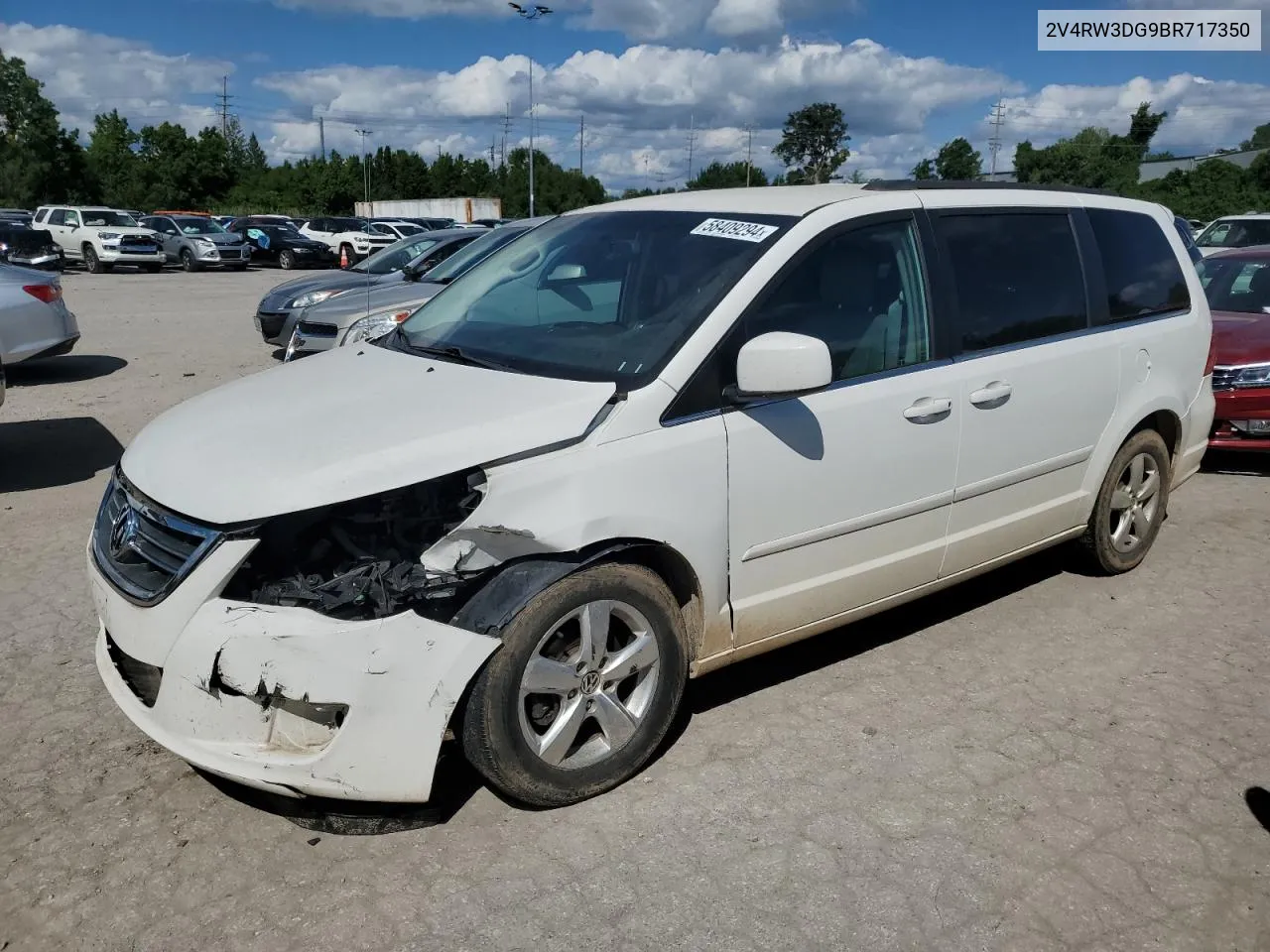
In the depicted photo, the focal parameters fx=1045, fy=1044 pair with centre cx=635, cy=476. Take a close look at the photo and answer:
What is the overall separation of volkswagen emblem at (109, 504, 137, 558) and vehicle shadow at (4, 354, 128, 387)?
8.72 metres

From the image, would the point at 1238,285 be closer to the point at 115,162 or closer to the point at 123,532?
the point at 123,532

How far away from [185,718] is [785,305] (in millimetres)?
2239

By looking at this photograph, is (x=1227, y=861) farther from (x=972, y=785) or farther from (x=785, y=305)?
(x=785, y=305)

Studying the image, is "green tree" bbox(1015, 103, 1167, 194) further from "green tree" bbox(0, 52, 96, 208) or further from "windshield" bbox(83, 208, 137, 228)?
"green tree" bbox(0, 52, 96, 208)

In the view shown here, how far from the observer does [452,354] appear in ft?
12.3

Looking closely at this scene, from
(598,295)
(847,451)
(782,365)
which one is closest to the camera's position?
(782,365)

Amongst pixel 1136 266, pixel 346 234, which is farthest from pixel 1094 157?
pixel 1136 266

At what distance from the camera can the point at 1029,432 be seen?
167 inches

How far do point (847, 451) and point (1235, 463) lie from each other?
5823 millimetres

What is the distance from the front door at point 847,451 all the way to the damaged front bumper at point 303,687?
107 cm

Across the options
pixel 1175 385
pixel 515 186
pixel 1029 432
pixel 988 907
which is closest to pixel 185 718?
pixel 988 907

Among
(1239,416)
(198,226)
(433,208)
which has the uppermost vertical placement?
(433,208)

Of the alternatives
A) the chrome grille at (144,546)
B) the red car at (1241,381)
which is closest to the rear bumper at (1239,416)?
the red car at (1241,381)

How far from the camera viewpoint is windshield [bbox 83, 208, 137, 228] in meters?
30.2
